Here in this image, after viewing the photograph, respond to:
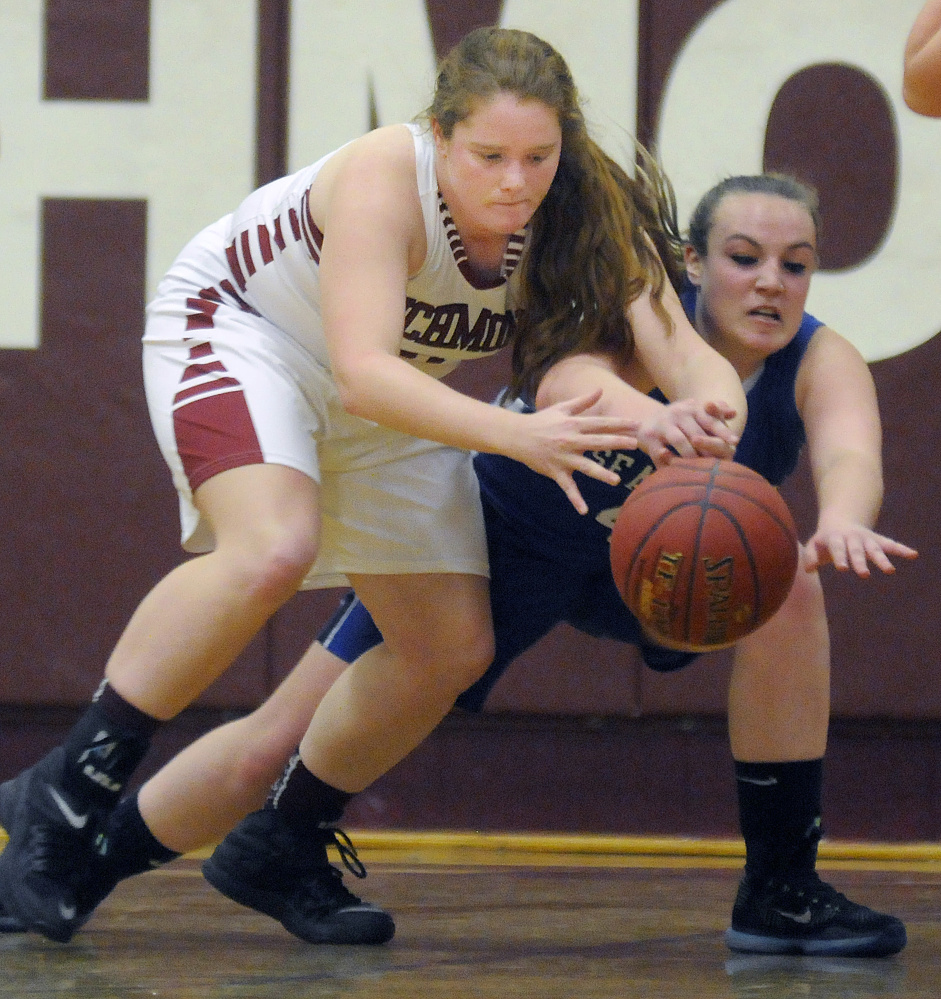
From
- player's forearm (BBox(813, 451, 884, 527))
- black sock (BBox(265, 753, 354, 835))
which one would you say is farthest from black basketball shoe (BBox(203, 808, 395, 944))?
player's forearm (BBox(813, 451, 884, 527))

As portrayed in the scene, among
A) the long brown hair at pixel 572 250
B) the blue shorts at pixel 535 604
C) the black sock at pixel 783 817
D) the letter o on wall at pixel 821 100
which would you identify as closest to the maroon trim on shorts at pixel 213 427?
the long brown hair at pixel 572 250

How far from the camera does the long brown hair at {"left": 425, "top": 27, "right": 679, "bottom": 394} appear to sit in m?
1.90

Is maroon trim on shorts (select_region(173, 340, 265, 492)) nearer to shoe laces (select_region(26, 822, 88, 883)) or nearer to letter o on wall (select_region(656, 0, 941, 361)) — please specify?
shoe laces (select_region(26, 822, 88, 883))

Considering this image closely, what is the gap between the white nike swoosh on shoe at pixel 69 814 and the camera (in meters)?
1.86

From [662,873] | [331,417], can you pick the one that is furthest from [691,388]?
[662,873]

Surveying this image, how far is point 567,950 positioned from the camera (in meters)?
2.02

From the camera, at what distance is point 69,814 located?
1.86 meters

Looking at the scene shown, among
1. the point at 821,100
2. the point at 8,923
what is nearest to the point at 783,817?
the point at 8,923

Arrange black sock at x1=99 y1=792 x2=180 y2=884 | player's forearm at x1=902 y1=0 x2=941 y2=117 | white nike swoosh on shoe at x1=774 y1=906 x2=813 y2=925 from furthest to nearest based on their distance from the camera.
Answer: black sock at x1=99 y1=792 x2=180 y2=884 < white nike swoosh on shoe at x1=774 y1=906 x2=813 y2=925 < player's forearm at x1=902 y1=0 x2=941 y2=117

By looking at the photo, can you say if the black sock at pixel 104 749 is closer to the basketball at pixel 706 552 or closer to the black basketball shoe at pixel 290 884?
the black basketball shoe at pixel 290 884

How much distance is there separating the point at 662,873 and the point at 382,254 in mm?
1549

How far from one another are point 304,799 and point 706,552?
798 mm

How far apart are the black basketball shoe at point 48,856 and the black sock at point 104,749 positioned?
0.06 feet

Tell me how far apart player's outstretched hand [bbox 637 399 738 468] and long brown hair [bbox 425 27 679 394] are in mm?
277
